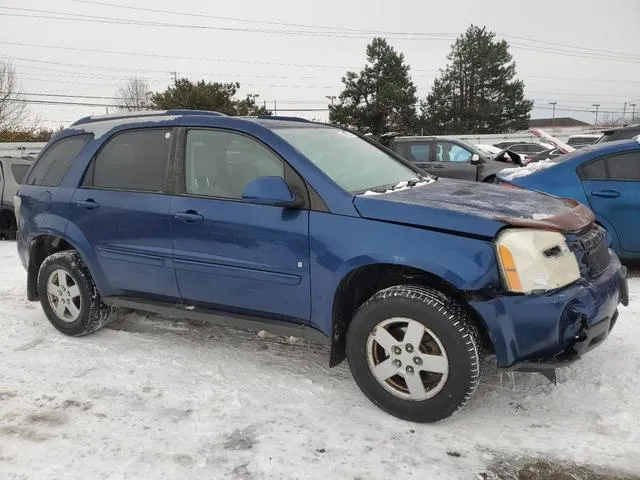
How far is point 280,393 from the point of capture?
349 centimetres

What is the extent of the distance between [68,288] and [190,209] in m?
1.49

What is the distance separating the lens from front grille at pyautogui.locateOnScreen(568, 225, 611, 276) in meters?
3.09

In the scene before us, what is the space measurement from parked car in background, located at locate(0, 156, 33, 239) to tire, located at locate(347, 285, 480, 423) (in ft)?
27.8

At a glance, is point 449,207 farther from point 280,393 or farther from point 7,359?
point 7,359

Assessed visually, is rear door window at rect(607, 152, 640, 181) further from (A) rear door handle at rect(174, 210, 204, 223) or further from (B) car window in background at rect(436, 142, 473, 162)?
(B) car window in background at rect(436, 142, 473, 162)

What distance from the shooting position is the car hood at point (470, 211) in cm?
294

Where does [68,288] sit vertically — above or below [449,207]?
below

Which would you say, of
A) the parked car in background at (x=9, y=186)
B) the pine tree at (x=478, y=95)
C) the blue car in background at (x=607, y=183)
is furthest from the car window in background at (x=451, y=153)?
the pine tree at (x=478, y=95)

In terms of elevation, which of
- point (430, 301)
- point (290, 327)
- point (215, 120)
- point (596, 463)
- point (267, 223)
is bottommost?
point (596, 463)

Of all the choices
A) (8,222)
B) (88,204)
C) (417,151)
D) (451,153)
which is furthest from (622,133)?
(8,222)

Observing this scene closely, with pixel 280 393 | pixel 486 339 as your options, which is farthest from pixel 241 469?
pixel 486 339

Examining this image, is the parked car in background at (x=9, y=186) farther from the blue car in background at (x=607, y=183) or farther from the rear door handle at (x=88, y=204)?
the blue car in background at (x=607, y=183)

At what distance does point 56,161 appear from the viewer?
15.5 ft

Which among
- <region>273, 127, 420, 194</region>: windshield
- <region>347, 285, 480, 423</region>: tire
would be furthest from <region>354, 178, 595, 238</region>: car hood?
<region>347, 285, 480, 423</region>: tire
